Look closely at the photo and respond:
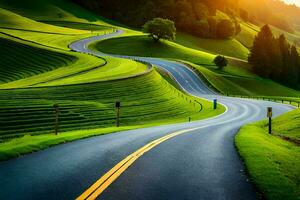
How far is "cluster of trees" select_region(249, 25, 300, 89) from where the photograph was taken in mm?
121250

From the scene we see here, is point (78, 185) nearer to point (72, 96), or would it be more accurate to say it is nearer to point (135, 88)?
point (72, 96)

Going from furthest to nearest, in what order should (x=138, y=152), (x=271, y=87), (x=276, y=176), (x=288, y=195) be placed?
(x=271, y=87)
(x=138, y=152)
(x=276, y=176)
(x=288, y=195)

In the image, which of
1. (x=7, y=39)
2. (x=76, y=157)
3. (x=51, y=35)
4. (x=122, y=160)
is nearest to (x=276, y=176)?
(x=122, y=160)

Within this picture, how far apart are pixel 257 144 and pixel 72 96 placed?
3061 cm

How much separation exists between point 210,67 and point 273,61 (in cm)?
2277

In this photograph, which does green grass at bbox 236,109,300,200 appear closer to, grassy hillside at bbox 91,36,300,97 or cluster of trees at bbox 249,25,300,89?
grassy hillside at bbox 91,36,300,97

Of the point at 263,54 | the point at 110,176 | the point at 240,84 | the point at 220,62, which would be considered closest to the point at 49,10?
the point at 220,62

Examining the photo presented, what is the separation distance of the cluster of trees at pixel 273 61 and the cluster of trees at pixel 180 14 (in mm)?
40076

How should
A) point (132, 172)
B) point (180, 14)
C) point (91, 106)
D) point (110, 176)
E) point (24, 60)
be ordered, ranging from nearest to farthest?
point (110, 176)
point (132, 172)
point (91, 106)
point (24, 60)
point (180, 14)

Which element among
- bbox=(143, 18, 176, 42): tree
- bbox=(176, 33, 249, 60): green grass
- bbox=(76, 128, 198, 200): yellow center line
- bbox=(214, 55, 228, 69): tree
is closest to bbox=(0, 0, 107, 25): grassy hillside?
bbox=(176, 33, 249, 60): green grass

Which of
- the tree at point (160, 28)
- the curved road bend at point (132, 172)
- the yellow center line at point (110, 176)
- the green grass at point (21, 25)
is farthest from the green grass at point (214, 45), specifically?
the yellow center line at point (110, 176)

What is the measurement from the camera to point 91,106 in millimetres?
41219

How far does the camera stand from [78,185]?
9570 millimetres

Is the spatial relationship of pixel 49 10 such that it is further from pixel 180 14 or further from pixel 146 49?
pixel 146 49
